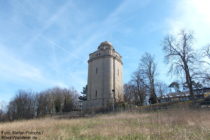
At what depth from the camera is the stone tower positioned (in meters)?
36.7

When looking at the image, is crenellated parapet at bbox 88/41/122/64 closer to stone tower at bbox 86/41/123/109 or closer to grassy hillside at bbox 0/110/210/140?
stone tower at bbox 86/41/123/109

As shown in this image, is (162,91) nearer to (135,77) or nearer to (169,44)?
(135,77)

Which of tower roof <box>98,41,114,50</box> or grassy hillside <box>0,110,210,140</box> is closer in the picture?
grassy hillside <box>0,110,210,140</box>

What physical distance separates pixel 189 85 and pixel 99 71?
21.8m

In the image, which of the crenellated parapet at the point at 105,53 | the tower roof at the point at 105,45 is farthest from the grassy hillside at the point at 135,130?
the tower roof at the point at 105,45

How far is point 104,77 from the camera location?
125ft

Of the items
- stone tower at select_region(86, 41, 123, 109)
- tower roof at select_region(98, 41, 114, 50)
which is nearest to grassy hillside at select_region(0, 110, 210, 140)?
stone tower at select_region(86, 41, 123, 109)

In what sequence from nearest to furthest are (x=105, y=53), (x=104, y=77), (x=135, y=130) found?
(x=135, y=130) < (x=104, y=77) < (x=105, y=53)

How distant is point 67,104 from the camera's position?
143ft

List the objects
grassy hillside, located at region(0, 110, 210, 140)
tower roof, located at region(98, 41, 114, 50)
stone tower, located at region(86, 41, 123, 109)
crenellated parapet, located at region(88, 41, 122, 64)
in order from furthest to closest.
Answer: tower roof, located at region(98, 41, 114, 50)
crenellated parapet, located at region(88, 41, 122, 64)
stone tower, located at region(86, 41, 123, 109)
grassy hillside, located at region(0, 110, 210, 140)

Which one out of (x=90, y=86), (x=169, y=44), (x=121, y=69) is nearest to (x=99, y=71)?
(x=90, y=86)

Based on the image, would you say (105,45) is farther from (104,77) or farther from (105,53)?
(104,77)

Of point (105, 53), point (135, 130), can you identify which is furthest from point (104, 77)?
point (135, 130)

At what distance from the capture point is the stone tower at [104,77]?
3672 centimetres
